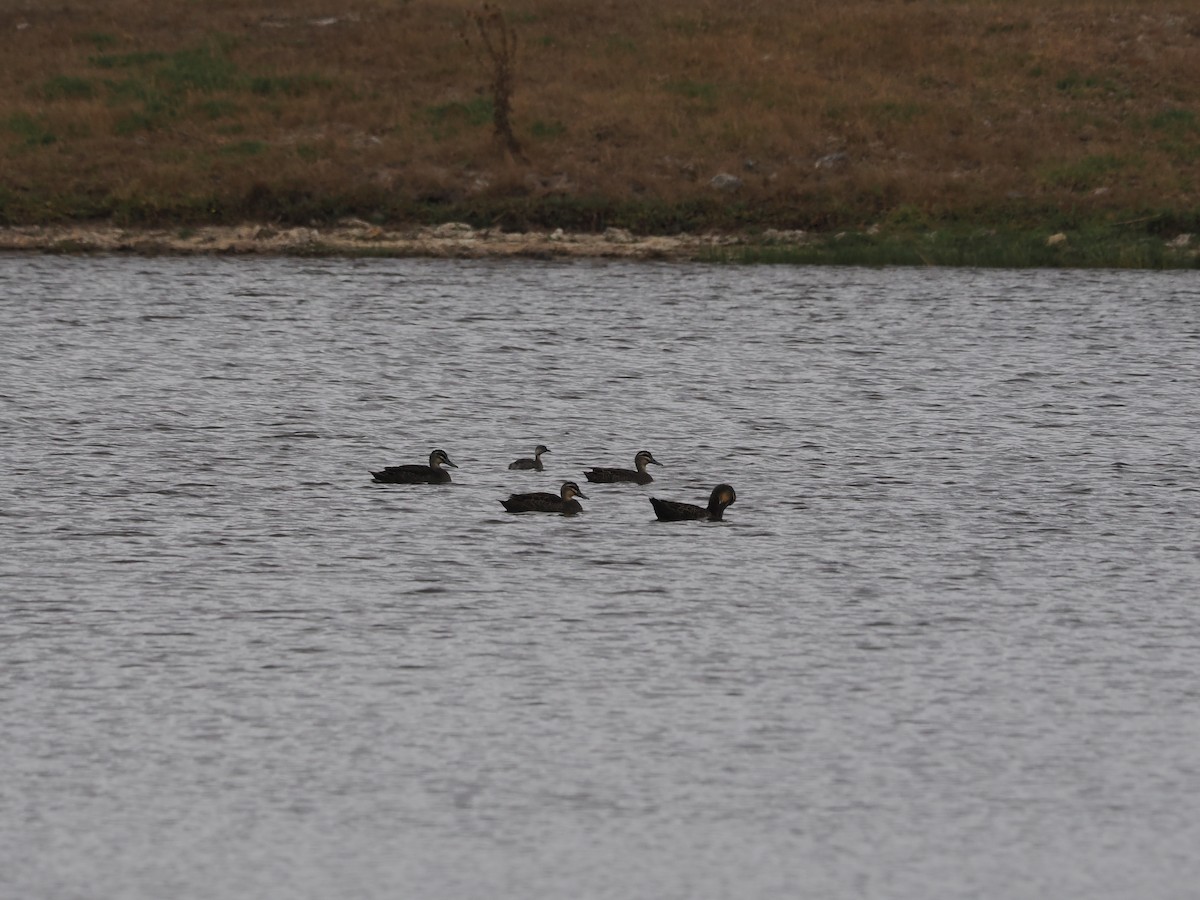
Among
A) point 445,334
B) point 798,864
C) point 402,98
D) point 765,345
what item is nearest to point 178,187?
Result: point 402,98

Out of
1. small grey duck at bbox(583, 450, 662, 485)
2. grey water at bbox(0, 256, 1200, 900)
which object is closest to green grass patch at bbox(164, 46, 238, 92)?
grey water at bbox(0, 256, 1200, 900)

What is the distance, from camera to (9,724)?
1318 centimetres

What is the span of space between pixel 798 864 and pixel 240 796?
332 cm

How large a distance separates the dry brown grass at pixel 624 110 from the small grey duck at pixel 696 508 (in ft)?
88.8

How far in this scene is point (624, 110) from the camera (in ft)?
166

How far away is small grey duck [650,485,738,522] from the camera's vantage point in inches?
772

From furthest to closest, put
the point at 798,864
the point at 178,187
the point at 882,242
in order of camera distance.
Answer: the point at 178,187
the point at 882,242
the point at 798,864

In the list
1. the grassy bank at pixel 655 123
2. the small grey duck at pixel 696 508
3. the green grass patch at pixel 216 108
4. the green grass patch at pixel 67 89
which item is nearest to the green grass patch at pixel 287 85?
the grassy bank at pixel 655 123

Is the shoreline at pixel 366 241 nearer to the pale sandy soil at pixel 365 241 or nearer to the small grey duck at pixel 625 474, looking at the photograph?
the pale sandy soil at pixel 365 241

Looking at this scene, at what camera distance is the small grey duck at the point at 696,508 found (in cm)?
1961

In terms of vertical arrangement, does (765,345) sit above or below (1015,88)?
below

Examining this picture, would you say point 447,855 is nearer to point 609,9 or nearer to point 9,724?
point 9,724

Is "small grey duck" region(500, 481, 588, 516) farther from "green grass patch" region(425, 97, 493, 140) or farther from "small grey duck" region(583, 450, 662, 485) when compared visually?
"green grass patch" region(425, 97, 493, 140)

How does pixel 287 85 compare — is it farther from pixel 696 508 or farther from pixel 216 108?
pixel 696 508
